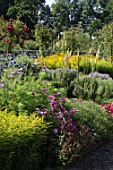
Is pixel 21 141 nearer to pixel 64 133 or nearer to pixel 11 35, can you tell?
pixel 64 133

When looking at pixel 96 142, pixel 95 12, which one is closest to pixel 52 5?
pixel 95 12

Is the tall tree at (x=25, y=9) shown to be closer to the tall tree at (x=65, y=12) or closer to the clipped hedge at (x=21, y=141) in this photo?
the tall tree at (x=65, y=12)

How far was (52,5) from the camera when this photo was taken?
5556 cm

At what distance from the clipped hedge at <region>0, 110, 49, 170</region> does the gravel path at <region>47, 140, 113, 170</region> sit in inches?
21.8

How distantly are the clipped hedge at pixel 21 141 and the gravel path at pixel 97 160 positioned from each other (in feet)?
1.82

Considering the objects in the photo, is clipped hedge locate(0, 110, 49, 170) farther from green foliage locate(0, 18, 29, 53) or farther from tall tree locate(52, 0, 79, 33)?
tall tree locate(52, 0, 79, 33)

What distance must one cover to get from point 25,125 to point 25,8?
145 ft

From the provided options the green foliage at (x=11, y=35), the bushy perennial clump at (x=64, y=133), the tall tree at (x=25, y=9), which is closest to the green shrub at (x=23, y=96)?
the bushy perennial clump at (x=64, y=133)

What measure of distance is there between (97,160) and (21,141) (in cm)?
135

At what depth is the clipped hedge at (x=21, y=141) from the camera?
351cm

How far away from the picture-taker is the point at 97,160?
4547 mm

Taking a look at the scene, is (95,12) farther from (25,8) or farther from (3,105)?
(3,105)

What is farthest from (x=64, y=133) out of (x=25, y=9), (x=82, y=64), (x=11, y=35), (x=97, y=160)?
(x=25, y=9)

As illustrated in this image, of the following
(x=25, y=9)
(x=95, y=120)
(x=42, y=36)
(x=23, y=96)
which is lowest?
(x=95, y=120)
